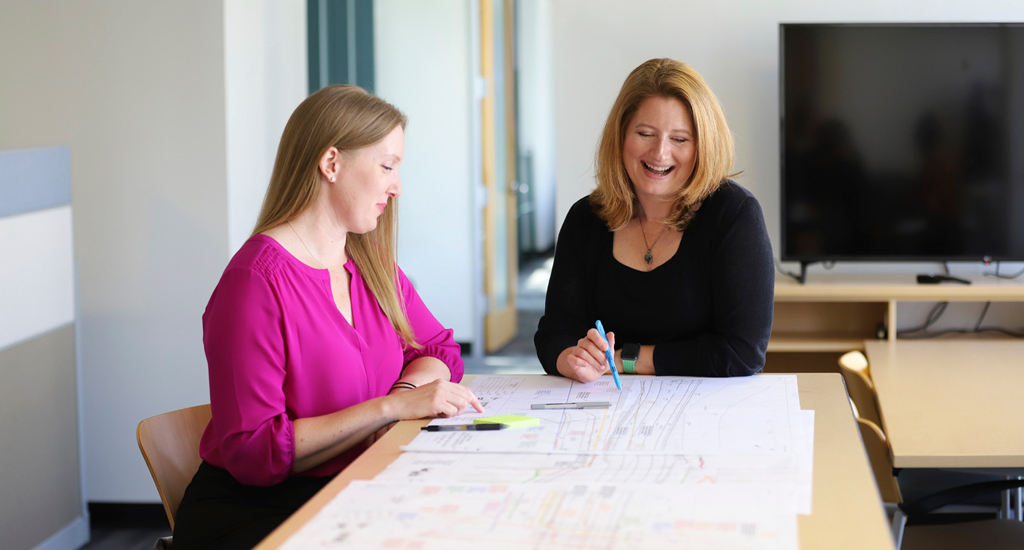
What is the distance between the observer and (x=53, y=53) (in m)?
2.86

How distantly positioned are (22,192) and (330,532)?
1.97 meters

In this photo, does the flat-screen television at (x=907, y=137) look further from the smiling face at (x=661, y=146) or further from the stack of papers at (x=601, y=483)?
the stack of papers at (x=601, y=483)

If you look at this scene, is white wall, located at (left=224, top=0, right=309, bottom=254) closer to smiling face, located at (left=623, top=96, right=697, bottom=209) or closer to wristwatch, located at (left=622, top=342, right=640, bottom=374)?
smiling face, located at (left=623, top=96, right=697, bottom=209)

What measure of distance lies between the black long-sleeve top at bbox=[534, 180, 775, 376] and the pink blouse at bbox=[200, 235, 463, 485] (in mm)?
419

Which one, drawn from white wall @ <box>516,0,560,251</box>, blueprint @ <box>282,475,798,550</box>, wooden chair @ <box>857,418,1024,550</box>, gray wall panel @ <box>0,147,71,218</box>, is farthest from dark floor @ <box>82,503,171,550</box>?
white wall @ <box>516,0,560,251</box>

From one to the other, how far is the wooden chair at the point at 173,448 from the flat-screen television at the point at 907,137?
2271mm

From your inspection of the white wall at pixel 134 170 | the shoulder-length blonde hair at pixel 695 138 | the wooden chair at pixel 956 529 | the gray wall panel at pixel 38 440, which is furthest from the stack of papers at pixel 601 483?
the white wall at pixel 134 170

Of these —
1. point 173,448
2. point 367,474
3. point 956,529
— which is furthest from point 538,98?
point 367,474

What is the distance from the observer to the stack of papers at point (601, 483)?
93 centimetres

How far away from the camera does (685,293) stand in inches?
71.8

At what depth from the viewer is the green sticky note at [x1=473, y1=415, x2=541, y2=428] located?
1.35 meters

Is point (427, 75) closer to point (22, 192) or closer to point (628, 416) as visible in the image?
point (22, 192)

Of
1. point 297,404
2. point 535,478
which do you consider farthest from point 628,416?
point 297,404

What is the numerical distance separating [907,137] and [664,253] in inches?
67.1
